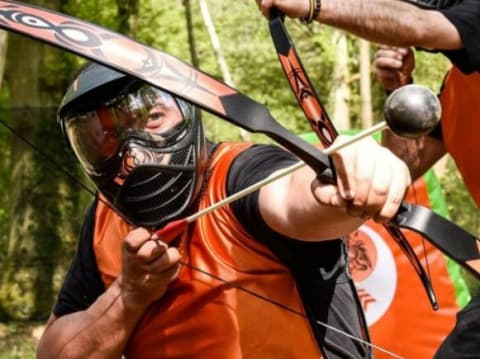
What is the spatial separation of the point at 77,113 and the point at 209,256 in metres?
0.49

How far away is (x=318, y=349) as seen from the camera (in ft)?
8.52

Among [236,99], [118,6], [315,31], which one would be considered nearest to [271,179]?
[236,99]

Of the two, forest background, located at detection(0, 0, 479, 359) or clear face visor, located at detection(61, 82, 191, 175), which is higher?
clear face visor, located at detection(61, 82, 191, 175)

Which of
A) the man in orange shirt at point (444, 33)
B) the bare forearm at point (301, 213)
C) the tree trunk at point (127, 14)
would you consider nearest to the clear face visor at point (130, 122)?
the bare forearm at point (301, 213)

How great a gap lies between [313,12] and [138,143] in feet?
3.52

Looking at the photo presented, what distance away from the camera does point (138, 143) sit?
263cm

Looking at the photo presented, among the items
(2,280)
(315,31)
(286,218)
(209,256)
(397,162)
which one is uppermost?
(397,162)

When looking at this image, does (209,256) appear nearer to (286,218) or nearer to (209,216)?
(209,216)

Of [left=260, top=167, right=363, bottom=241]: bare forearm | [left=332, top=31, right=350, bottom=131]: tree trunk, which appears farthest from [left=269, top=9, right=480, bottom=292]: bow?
[left=332, top=31, right=350, bottom=131]: tree trunk

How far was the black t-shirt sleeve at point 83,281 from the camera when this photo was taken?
112 inches

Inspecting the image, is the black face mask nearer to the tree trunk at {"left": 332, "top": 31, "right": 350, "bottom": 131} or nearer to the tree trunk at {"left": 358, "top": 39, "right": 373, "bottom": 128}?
the tree trunk at {"left": 358, "top": 39, "right": 373, "bottom": 128}

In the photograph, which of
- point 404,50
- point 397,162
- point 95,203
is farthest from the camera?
point 404,50

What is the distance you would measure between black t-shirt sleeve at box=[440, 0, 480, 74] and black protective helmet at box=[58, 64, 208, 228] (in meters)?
1.09

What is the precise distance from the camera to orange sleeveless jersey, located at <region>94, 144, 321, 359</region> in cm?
252
